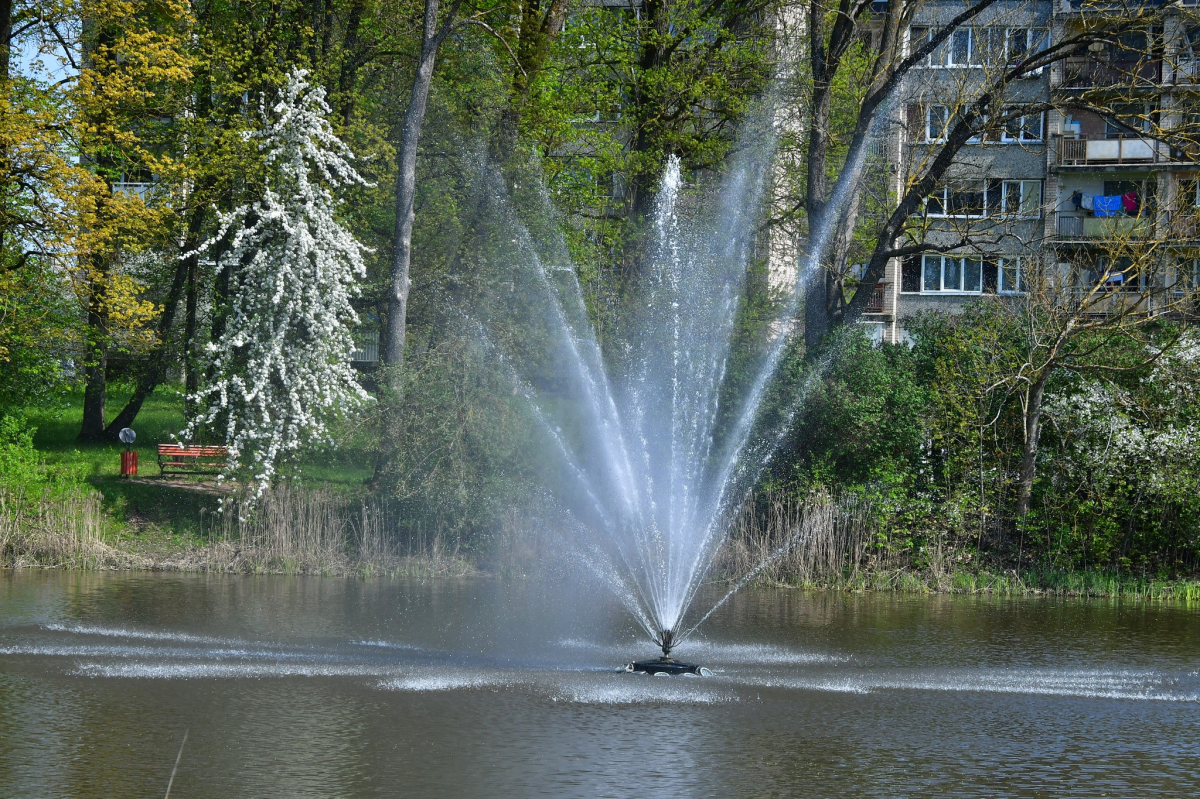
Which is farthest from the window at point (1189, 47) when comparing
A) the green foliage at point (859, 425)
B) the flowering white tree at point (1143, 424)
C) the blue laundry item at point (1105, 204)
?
the blue laundry item at point (1105, 204)

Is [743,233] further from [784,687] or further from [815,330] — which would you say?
[784,687]

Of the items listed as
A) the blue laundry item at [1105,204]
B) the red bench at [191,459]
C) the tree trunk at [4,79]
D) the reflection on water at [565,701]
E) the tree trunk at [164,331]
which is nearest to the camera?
the reflection on water at [565,701]

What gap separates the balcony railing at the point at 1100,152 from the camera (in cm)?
4975

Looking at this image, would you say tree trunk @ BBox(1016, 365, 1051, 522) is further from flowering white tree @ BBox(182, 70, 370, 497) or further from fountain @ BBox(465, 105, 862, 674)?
flowering white tree @ BBox(182, 70, 370, 497)

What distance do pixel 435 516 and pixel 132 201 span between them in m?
9.23

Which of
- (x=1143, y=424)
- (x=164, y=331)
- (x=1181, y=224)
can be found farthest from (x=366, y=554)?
(x=1181, y=224)

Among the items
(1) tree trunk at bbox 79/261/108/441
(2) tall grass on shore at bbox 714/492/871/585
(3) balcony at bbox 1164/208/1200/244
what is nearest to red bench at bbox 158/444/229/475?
(1) tree trunk at bbox 79/261/108/441

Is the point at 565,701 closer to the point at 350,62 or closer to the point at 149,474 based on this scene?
the point at 149,474

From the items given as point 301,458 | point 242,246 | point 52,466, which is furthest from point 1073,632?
point 52,466

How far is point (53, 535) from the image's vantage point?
76.1ft

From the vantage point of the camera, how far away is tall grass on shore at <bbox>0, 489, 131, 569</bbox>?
23094 mm

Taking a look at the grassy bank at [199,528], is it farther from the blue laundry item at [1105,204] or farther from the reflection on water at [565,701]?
the blue laundry item at [1105,204]

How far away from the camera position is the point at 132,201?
26656mm

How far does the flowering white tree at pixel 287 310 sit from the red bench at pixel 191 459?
0.46 m
